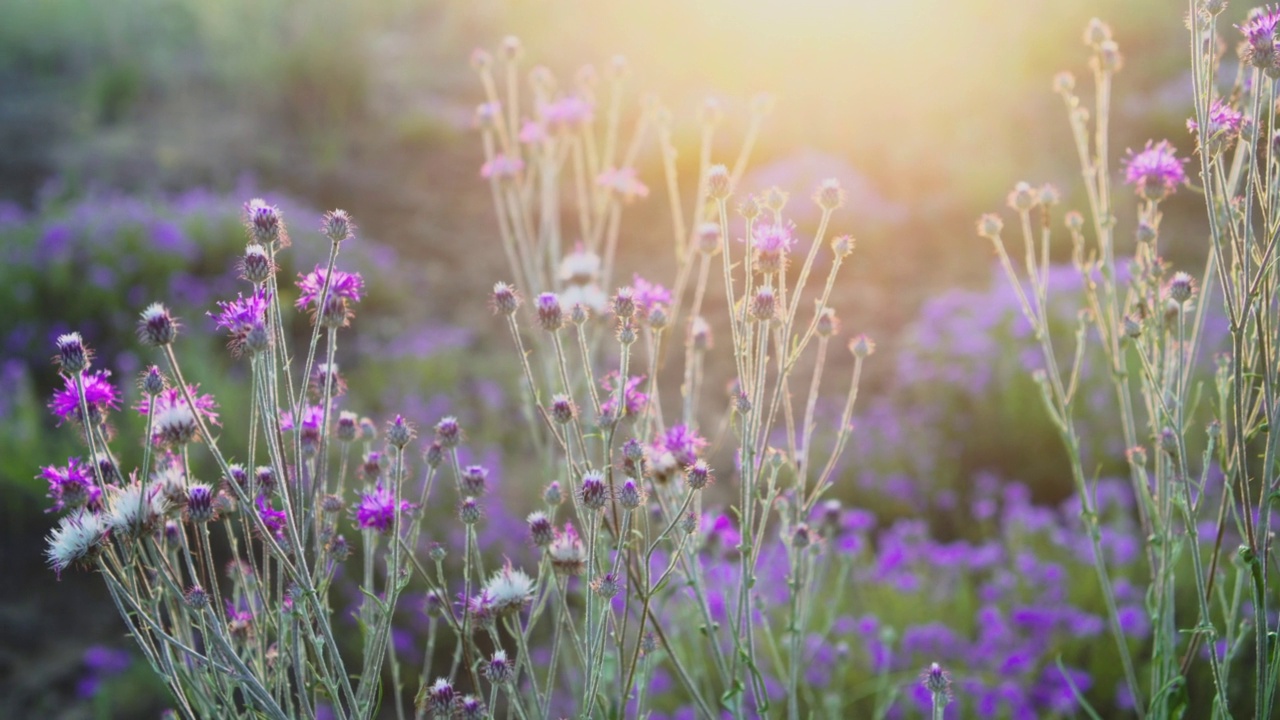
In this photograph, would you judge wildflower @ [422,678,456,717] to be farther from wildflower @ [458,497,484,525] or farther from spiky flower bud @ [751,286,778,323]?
spiky flower bud @ [751,286,778,323]

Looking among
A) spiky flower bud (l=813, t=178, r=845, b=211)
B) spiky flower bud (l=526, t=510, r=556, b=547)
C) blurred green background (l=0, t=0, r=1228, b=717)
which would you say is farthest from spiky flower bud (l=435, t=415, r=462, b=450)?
blurred green background (l=0, t=0, r=1228, b=717)

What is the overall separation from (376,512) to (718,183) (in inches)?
26.0

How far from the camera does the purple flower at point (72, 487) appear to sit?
53.4 inches

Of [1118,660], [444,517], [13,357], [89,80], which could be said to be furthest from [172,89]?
[1118,660]

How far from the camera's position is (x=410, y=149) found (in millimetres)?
7047

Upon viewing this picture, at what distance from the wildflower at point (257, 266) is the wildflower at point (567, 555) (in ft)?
1.57

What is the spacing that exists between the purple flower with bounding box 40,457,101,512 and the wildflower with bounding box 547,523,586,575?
2.00 ft

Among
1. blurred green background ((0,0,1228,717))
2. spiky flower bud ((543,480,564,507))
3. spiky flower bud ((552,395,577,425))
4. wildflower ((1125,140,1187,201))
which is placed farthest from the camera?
blurred green background ((0,0,1228,717))

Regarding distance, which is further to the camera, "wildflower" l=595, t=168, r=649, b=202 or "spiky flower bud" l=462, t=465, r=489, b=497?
"wildflower" l=595, t=168, r=649, b=202

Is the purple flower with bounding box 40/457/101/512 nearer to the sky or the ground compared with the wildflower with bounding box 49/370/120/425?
nearer to the ground

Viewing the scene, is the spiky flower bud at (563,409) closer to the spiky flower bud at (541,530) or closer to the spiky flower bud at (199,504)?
the spiky flower bud at (541,530)

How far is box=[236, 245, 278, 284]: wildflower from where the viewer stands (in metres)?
1.23

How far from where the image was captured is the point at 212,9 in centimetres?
790

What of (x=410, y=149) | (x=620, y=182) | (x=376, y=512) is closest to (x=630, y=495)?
(x=376, y=512)
